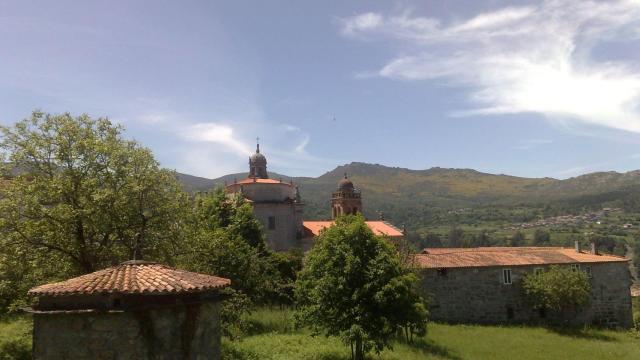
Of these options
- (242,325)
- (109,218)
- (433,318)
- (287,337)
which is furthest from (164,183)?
(433,318)

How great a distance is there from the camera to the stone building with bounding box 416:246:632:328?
41062 mm

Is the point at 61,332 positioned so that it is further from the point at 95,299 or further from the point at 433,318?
the point at 433,318

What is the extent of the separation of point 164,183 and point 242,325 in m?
8.98

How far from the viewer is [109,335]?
904 cm

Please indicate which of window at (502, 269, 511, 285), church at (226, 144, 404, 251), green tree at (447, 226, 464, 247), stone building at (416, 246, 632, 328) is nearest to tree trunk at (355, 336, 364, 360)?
stone building at (416, 246, 632, 328)

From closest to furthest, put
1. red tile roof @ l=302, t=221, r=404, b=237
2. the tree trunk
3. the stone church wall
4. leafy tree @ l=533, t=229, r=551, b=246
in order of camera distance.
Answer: the tree trunk
the stone church wall
red tile roof @ l=302, t=221, r=404, b=237
leafy tree @ l=533, t=229, r=551, b=246

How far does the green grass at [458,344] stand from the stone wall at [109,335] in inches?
514

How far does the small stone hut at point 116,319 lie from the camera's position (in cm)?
905

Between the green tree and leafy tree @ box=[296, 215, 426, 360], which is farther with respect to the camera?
the green tree

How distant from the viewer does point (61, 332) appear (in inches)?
359

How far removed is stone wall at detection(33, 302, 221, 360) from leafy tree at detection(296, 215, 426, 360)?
15276mm

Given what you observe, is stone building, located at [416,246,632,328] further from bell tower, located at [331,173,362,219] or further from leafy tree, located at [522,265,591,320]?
bell tower, located at [331,173,362,219]

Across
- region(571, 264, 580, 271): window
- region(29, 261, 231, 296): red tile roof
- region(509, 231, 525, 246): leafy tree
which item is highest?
region(29, 261, 231, 296): red tile roof

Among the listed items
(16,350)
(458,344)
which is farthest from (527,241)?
(16,350)
